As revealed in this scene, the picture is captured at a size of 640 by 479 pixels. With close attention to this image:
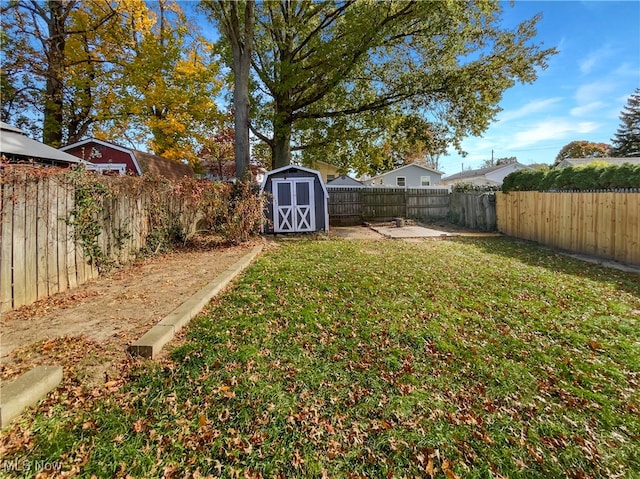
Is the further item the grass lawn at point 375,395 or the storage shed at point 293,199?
the storage shed at point 293,199

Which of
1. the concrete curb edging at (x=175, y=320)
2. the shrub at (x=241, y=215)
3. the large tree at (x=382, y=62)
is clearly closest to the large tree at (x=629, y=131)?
the large tree at (x=382, y=62)

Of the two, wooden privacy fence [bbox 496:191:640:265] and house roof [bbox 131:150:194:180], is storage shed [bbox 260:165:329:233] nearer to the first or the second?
house roof [bbox 131:150:194:180]

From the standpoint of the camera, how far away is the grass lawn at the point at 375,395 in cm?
188

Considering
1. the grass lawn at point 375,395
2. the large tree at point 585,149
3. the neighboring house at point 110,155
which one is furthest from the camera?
the large tree at point 585,149

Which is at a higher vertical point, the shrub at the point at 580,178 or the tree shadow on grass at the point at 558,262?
the shrub at the point at 580,178

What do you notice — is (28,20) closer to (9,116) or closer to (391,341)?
(9,116)

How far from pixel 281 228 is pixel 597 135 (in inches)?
1758

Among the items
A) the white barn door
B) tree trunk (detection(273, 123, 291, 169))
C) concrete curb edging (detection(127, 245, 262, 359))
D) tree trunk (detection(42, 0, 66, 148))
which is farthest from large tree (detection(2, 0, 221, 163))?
concrete curb edging (detection(127, 245, 262, 359))

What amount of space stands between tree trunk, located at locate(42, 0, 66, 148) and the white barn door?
1039 cm

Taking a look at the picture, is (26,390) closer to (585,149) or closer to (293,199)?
(293,199)

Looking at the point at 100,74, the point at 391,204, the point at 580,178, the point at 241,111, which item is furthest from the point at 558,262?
the point at 100,74

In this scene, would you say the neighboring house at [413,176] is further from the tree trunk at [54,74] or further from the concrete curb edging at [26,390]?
the concrete curb edging at [26,390]

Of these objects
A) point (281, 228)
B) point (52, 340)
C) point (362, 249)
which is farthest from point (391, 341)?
point (281, 228)

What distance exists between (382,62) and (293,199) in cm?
728
